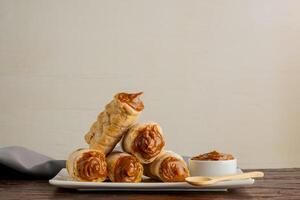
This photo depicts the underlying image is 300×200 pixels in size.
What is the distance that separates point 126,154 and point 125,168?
3 cm

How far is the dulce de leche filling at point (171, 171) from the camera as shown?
1.20 meters

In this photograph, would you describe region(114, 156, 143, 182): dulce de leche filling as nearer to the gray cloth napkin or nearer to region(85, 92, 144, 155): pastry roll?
region(85, 92, 144, 155): pastry roll

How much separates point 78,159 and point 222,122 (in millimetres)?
2314

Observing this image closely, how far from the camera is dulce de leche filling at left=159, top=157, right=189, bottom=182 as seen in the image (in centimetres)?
120

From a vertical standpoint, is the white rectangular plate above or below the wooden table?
above

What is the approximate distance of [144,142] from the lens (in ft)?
3.92

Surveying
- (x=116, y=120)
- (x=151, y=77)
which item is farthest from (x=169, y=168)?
(x=151, y=77)

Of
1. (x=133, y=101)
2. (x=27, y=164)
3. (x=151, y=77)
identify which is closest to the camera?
(x=133, y=101)

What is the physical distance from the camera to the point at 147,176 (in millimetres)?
1294

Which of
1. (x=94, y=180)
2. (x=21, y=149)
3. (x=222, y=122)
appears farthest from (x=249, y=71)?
(x=94, y=180)

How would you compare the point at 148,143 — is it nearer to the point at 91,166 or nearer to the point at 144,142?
the point at 144,142

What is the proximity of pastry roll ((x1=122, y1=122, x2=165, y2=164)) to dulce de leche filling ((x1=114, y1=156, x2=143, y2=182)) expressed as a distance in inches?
0.7

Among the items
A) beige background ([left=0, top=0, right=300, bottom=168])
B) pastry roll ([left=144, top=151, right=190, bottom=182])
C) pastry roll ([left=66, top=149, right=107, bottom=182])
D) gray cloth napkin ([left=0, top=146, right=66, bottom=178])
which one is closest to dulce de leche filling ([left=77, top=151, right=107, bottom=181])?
pastry roll ([left=66, top=149, right=107, bottom=182])

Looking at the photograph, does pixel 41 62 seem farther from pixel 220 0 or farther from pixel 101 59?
pixel 220 0
